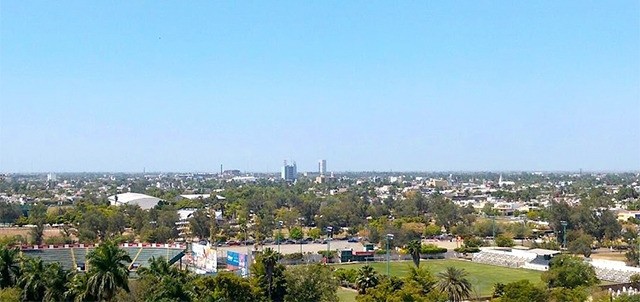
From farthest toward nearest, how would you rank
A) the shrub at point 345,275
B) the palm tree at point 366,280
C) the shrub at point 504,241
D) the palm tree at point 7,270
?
1. the shrub at point 504,241
2. the shrub at point 345,275
3. the palm tree at point 366,280
4. the palm tree at point 7,270

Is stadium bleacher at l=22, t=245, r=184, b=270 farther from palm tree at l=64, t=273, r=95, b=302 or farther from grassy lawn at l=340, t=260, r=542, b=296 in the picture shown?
palm tree at l=64, t=273, r=95, b=302

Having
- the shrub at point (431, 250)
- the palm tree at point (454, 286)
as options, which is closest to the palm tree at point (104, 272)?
the palm tree at point (454, 286)

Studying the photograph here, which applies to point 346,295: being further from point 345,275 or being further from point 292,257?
point 292,257

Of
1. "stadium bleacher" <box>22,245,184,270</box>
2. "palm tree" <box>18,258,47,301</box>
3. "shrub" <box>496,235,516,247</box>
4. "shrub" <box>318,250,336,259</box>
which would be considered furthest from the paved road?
"palm tree" <box>18,258,47,301</box>

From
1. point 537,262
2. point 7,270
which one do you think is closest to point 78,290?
point 7,270

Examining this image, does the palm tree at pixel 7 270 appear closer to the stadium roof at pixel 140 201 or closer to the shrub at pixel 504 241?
the shrub at pixel 504 241
